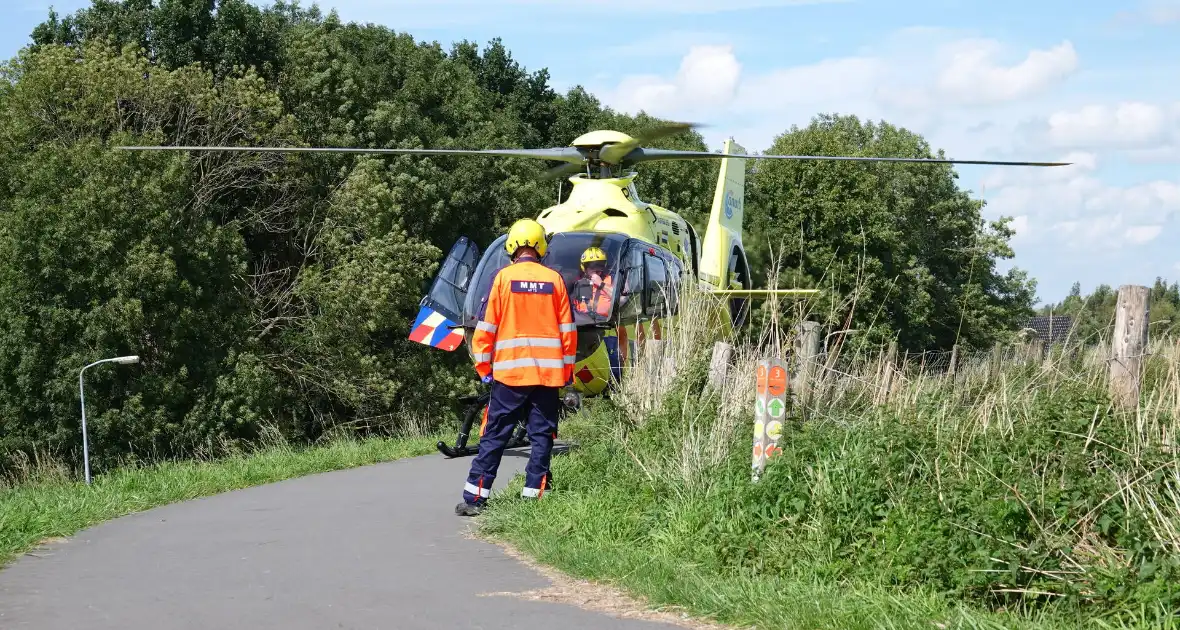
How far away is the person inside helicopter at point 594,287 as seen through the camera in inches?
603

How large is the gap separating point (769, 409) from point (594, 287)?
21.2 ft

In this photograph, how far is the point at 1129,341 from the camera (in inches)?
373

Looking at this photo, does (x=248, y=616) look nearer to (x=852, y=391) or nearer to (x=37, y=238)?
(x=852, y=391)

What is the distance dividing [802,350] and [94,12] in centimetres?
3893

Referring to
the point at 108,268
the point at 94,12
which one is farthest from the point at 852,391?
the point at 94,12

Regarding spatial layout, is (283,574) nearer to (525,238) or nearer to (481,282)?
(525,238)

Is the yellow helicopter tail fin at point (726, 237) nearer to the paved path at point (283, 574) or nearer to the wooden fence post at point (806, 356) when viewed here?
the wooden fence post at point (806, 356)

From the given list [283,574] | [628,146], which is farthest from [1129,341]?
[628,146]

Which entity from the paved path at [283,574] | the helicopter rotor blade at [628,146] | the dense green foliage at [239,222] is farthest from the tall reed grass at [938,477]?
the dense green foliage at [239,222]

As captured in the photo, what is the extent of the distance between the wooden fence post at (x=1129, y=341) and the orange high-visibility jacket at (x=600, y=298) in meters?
6.72

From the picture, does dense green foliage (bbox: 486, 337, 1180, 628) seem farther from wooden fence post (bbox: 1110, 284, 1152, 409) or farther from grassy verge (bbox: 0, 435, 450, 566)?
grassy verge (bbox: 0, 435, 450, 566)

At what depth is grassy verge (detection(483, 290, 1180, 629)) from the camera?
256 inches

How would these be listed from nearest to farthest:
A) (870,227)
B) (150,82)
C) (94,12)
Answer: (150,82) → (94,12) → (870,227)

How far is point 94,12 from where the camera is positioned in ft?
144
